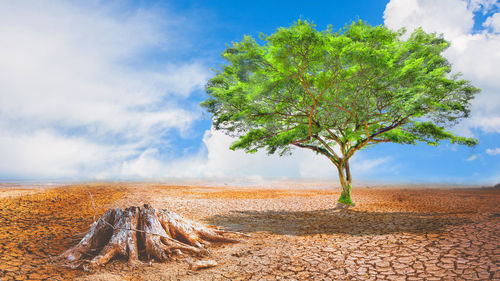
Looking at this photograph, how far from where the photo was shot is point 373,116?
13.6 meters

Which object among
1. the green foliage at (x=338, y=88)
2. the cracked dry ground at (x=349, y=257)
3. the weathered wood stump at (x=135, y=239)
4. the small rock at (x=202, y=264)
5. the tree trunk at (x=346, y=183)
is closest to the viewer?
the cracked dry ground at (x=349, y=257)

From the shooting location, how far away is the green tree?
11.1 metres

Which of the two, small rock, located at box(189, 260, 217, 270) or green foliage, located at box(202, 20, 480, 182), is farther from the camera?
green foliage, located at box(202, 20, 480, 182)

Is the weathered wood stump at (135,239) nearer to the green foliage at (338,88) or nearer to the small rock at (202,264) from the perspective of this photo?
the small rock at (202,264)

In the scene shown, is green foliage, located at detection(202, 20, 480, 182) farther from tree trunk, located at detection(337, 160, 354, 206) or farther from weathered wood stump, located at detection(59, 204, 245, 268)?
weathered wood stump, located at detection(59, 204, 245, 268)

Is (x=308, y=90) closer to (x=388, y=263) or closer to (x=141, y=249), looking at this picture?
(x=388, y=263)

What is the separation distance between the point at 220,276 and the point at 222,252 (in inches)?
53.4

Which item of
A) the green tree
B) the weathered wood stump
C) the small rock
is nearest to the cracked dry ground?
the small rock

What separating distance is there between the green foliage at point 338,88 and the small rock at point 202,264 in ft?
27.5

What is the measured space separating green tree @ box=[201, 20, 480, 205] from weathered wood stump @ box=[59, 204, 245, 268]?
7.76 metres

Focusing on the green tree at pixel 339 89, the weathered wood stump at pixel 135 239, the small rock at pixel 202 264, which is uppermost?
the green tree at pixel 339 89

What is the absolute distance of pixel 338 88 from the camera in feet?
41.0

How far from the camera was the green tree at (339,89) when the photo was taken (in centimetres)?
1112

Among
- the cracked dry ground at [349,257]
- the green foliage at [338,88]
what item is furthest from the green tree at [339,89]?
the cracked dry ground at [349,257]
